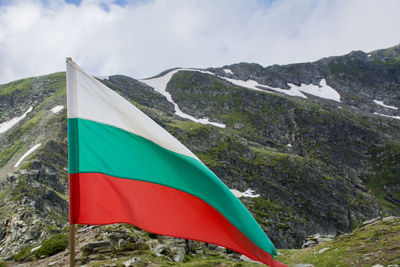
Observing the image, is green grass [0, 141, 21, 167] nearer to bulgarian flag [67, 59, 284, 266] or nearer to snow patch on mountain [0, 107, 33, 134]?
snow patch on mountain [0, 107, 33, 134]

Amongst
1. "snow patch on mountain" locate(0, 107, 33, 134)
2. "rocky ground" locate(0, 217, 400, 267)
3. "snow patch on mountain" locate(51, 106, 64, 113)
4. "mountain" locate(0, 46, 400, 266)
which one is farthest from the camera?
"snow patch on mountain" locate(0, 107, 33, 134)

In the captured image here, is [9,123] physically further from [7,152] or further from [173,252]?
[173,252]

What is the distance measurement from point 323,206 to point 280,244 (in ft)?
112

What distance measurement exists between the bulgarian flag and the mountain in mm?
8313

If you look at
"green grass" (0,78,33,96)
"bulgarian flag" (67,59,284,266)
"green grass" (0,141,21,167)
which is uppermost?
"green grass" (0,78,33,96)

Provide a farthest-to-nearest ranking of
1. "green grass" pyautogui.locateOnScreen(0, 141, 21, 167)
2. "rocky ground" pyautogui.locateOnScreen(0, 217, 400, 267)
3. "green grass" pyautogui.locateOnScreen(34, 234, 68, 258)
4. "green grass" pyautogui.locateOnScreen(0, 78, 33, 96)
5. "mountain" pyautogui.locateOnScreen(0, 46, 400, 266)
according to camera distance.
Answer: "green grass" pyautogui.locateOnScreen(0, 78, 33, 96), "green grass" pyautogui.locateOnScreen(0, 141, 21, 167), "mountain" pyautogui.locateOnScreen(0, 46, 400, 266), "green grass" pyautogui.locateOnScreen(34, 234, 68, 258), "rocky ground" pyautogui.locateOnScreen(0, 217, 400, 267)

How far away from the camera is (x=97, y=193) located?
23.8 ft

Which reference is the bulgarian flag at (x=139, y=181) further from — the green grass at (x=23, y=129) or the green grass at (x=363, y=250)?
the green grass at (x=23, y=129)

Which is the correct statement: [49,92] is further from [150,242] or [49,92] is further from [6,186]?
[150,242]

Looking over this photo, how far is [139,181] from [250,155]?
353 ft

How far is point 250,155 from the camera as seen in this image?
370 ft

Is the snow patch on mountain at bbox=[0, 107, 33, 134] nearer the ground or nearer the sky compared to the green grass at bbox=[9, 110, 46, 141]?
nearer the sky

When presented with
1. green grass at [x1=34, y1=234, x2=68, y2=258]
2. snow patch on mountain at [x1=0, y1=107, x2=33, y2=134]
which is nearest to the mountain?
snow patch on mountain at [x1=0, y1=107, x2=33, y2=134]

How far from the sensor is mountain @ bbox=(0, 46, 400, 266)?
167ft
